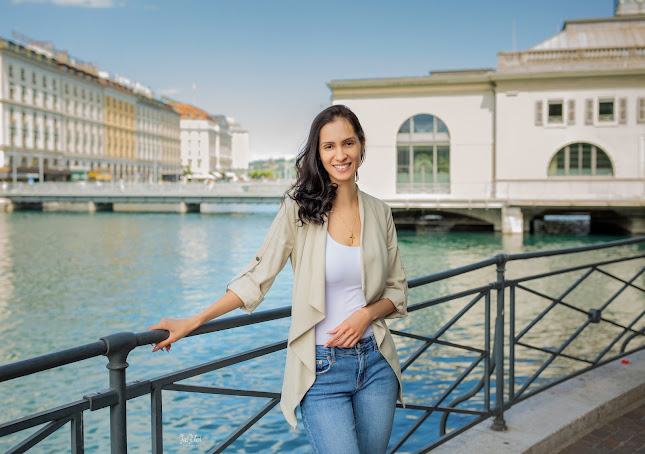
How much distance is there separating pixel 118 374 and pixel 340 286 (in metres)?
0.78

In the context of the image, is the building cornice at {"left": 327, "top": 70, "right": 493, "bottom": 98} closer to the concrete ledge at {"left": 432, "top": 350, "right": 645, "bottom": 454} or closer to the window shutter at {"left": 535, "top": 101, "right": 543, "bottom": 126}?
the window shutter at {"left": 535, "top": 101, "right": 543, "bottom": 126}

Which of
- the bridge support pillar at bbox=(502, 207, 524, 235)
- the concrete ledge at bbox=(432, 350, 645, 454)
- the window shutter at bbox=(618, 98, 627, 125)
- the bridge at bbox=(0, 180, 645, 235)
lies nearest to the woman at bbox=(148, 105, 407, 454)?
the concrete ledge at bbox=(432, 350, 645, 454)

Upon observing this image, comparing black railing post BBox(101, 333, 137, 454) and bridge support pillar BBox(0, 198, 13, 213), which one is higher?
bridge support pillar BBox(0, 198, 13, 213)

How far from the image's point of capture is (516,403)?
404 centimetres

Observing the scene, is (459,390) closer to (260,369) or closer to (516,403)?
(260,369)

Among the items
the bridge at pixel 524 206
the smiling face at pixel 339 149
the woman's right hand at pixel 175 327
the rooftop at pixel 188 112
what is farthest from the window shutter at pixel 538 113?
the rooftop at pixel 188 112

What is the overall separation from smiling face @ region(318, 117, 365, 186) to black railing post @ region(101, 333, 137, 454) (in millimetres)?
884

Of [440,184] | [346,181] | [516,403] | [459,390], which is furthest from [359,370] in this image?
[440,184]

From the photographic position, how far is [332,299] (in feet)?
7.11

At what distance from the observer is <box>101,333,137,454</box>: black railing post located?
6.15 ft

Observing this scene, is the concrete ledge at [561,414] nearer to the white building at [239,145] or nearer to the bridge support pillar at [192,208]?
the bridge support pillar at [192,208]

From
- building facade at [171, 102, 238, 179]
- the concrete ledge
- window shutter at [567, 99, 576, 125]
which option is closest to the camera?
the concrete ledge

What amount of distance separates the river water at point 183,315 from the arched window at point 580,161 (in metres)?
4.98

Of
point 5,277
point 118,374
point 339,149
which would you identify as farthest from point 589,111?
point 118,374
